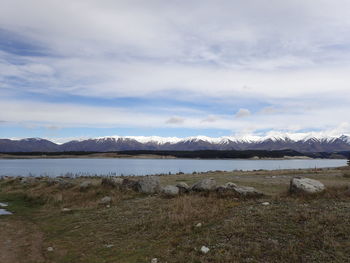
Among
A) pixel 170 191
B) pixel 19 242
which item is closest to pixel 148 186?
pixel 170 191

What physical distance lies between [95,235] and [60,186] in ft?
54.9

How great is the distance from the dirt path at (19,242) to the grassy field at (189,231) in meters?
0.04

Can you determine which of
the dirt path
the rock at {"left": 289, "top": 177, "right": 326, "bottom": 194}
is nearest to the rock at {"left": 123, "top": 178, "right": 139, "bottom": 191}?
the dirt path

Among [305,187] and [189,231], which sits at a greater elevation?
[305,187]

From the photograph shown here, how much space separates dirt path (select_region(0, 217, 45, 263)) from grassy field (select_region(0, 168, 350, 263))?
0.04 metres

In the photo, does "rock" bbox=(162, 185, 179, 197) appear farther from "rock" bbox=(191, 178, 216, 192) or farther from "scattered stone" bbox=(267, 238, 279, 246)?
"scattered stone" bbox=(267, 238, 279, 246)

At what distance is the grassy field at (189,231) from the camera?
10555 mm

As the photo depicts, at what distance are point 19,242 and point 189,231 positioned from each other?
8064mm

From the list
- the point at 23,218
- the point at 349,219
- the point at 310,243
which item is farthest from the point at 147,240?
the point at 23,218

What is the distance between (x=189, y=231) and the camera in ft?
43.4

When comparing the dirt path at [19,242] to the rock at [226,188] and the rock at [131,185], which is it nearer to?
the rock at [131,185]

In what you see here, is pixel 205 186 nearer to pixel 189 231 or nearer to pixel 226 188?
pixel 226 188

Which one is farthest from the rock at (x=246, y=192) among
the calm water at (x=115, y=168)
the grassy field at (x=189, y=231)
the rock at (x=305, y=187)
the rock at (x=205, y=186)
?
the calm water at (x=115, y=168)

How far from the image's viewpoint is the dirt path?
474 inches
